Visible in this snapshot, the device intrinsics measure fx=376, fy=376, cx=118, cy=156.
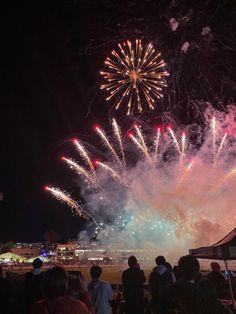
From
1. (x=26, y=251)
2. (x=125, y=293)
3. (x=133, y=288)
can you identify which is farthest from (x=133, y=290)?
(x=26, y=251)

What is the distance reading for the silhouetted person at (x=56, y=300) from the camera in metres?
3.06

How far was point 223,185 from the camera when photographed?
4159 cm

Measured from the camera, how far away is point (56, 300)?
3.11 metres

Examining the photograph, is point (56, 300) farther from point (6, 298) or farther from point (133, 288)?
point (133, 288)

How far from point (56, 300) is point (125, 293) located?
4756mm

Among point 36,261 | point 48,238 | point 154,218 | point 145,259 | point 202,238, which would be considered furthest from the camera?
point 48,238

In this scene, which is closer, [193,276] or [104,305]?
[193,276]

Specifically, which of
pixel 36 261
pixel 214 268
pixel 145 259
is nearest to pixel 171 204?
pixel 145 259

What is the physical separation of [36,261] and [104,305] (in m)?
1.45

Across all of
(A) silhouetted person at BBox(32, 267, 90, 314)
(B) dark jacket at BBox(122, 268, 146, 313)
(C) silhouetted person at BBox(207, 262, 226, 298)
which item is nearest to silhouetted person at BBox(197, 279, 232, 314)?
(A) silhouetted person at BBox(32, 267, 90, 314)

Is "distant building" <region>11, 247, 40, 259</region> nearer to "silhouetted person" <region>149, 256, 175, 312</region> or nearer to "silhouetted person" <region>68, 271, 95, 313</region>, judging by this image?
"silhouetted person" <region>149, 256, 175, 312</region>

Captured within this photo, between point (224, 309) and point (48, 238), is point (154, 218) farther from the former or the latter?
point (48, 238)

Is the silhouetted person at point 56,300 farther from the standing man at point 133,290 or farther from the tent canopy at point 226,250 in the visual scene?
the tent canopy at point 226,250

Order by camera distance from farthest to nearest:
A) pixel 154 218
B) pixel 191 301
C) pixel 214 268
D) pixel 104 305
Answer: pixel 154 218, pixel 214 268, pixel 104 305, pixel 191 301
